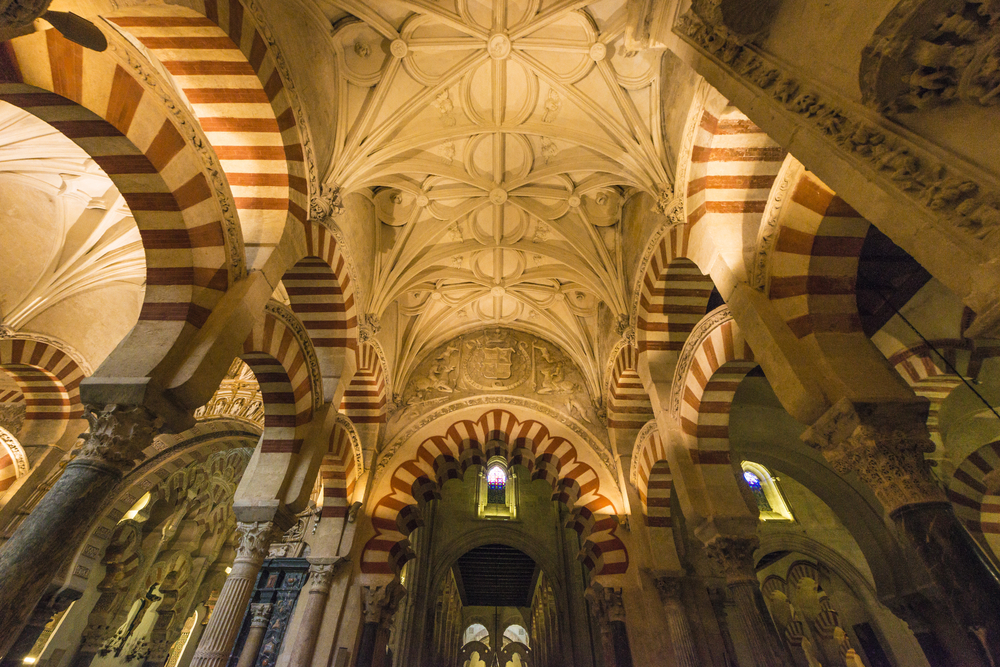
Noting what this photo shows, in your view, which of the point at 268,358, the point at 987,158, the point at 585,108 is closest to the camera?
the point at 987,158

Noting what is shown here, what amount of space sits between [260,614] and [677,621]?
7.12 meters

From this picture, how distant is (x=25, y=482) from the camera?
780 centimetres

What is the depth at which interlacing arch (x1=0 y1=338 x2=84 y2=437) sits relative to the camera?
830 centimetres

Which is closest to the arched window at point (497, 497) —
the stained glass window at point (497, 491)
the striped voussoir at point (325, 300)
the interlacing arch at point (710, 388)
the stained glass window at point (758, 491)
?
the stained glass window at point (497, 491)

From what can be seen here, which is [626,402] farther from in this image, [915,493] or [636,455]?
[915,493]

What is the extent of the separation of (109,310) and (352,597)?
7339 millimetres

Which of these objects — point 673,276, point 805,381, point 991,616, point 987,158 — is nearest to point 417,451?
point 673,276

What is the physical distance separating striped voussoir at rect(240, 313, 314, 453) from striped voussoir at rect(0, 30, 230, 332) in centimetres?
151

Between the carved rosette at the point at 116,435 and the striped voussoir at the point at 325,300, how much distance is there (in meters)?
3.77

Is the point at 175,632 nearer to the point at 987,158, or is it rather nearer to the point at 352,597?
the point at 352,597

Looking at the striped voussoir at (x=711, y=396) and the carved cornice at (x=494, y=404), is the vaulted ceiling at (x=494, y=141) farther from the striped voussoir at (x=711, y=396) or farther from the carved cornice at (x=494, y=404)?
the striped voussoir at (x=711, y=396)

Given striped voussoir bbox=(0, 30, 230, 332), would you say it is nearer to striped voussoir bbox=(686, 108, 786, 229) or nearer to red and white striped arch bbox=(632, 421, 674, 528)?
striped voussoir bbox=(686, 108, 786, 229)

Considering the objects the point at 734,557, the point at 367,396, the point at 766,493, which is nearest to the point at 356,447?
the point at 367,396

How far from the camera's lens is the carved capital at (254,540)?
205 inches
